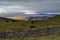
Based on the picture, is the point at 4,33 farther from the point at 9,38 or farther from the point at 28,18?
the point at 28,18

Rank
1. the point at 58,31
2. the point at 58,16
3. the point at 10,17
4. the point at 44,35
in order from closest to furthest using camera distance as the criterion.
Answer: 1. the point at 44,35
2. the point at 58,31
3. the point at 10,17
4. the point at 58,16

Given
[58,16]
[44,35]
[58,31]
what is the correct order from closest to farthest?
[44,35]
[58,31]
[58,16]

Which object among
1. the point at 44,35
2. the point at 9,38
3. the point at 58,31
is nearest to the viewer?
the point at 9,38

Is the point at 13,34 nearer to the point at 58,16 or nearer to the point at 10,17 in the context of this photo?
the point at 10,17

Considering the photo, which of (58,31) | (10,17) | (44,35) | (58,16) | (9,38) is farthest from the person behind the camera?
(58,16)

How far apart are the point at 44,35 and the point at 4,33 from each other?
10.4 feet

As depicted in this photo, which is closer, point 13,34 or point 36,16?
point 13,34

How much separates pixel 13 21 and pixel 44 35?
818 cm

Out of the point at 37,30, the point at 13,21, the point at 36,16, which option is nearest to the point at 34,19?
the point at 36,16

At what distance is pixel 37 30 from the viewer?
13594 millimetres

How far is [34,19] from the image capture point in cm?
2181

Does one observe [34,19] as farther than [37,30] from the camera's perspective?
Yes

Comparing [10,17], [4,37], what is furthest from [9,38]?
[10,17]

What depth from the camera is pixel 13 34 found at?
13016 mm
